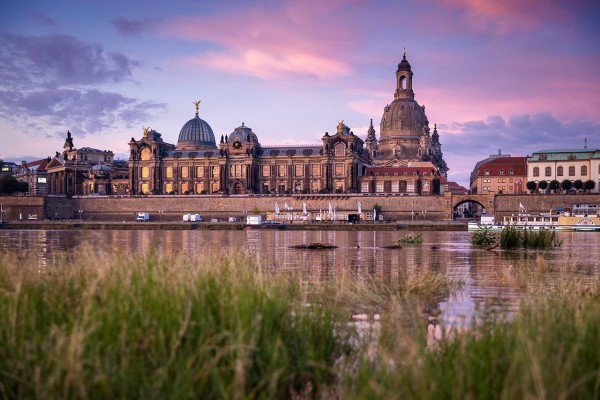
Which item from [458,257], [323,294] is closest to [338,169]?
[458,257]

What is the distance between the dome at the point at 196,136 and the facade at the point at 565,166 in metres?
67.3

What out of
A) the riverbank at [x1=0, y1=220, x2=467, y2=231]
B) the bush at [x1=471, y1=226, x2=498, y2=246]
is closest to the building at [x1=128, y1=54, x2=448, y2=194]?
the riverbank at [x1=0, y1=220, x2=467, y2=231]

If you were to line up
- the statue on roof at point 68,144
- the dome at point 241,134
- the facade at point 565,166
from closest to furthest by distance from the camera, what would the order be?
the facade at point 565,166, the dome at point 241,134, the statue on roof at point 68,144

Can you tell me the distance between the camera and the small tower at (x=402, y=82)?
159125 millimetres

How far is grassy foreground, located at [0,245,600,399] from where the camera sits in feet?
20.5

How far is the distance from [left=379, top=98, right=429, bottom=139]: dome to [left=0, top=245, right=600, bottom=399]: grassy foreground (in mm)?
147922

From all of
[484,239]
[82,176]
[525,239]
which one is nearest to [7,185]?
[82,176]

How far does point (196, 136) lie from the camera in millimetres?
139250

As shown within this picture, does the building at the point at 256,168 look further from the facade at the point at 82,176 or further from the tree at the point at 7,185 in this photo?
the tree at the point at 7,185

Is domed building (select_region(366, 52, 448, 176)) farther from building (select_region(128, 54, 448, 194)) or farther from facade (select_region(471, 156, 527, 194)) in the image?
facade (select_region(471, 156, 527, 194))

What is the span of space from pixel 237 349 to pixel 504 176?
124 metres

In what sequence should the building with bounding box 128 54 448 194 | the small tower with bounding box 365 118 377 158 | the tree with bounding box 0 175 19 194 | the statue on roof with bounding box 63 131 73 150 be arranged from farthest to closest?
the small tower with bounding box 365 118 377 158
the statue on roof with bounding box 63 131 73 150
the tree with bounding box 0 175 19 194
the building with bounding box 128 54 448 194

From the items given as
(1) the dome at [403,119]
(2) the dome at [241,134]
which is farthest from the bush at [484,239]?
(1) the dome at [403,119]

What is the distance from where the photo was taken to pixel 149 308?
7758mm
